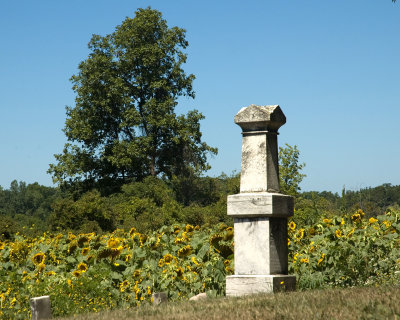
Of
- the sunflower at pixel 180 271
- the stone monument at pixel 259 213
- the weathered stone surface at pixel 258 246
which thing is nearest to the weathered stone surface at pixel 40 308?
the sunflower at pixel 180 271

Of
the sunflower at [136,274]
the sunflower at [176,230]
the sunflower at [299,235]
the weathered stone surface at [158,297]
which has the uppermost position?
the sunflower at [176,230]

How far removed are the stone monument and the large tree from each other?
29.7 m

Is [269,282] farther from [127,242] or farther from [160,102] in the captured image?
[160,102]

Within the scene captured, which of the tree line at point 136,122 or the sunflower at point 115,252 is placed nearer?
the sunflower at point 115,252

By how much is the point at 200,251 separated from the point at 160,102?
30.0 m

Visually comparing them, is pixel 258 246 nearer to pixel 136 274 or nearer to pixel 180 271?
pixel 180 271

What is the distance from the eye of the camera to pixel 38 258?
10805 millimetres

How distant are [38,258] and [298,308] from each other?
21.9ft

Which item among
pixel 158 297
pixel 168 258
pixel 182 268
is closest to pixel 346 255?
pixel 182 268

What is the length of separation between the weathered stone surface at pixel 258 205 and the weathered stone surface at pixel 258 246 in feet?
0.34

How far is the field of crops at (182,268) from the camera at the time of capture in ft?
28.3

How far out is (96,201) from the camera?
983 inches

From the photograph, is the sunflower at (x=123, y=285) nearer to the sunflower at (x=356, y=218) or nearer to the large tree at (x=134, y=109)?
the sunflower at (x=356, y=218)

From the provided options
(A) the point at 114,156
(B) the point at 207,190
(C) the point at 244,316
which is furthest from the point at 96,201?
(C) the point at 244,316
